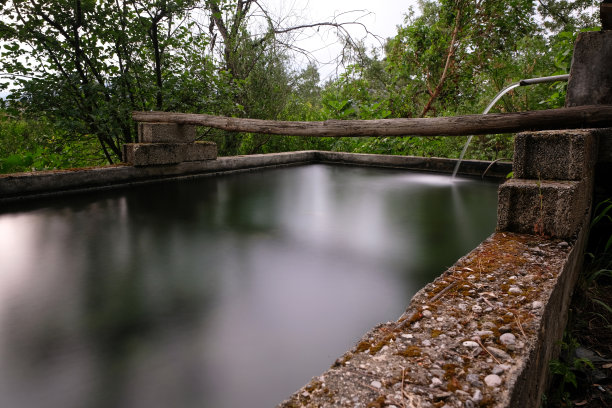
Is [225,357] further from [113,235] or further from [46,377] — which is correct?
[113,235]

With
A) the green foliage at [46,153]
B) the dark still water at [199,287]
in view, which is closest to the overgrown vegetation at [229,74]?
the green foliage at [46,153]

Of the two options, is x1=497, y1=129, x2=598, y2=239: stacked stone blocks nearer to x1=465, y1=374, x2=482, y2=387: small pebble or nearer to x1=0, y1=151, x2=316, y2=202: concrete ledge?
x1=465, y1=374, x2=482, y2=387: small pebble

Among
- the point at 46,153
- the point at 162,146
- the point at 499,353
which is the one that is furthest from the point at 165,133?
the point at 499,353

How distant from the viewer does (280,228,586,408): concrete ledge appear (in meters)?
0.99

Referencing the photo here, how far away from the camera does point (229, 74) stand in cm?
702

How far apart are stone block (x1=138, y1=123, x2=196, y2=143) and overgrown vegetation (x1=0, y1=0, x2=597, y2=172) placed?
663 mm

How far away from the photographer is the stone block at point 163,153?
5.39 metres

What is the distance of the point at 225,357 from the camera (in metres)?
1.74

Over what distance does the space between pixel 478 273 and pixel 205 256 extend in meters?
1.96

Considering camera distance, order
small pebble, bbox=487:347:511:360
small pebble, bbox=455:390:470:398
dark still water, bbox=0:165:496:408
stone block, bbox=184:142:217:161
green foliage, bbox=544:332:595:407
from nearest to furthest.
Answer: small pebble, bbox=455:390:470:398, small pebble, bbox=487:347:511:360, dark still water, bbox=0:165:496:408, green foliage, bbox=544:332:595:407, stone block, bbox=184:142:217:161

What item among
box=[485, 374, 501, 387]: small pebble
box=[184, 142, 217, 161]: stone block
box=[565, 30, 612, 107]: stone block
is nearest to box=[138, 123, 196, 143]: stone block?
box=[184, 142, 217, 161]: stone block

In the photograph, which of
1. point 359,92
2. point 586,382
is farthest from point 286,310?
point 359,92

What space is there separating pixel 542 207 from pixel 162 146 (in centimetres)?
→ 479

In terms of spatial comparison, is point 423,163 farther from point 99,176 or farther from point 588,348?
point 588,348
